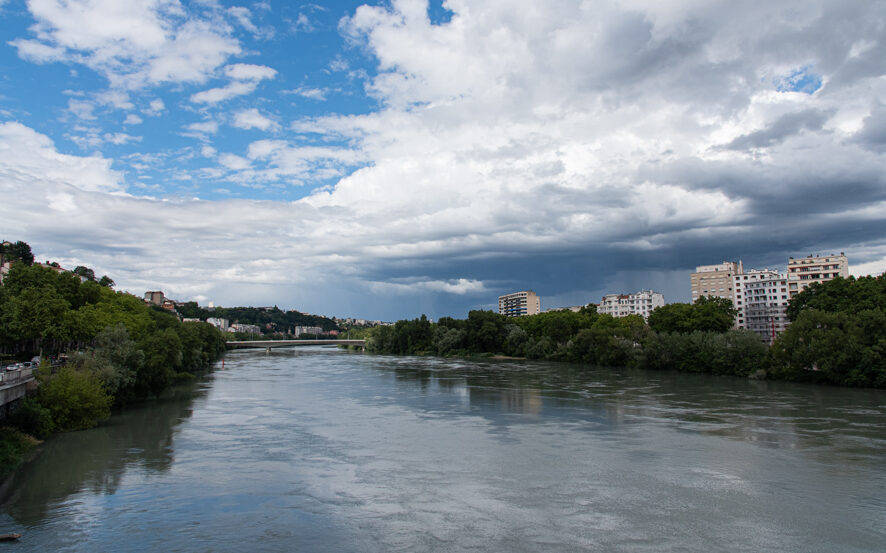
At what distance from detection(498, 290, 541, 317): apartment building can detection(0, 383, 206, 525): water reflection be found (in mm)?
140551

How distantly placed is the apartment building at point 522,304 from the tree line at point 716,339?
7440 centimetres

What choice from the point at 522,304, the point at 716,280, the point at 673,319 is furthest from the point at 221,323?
the point at 673,319

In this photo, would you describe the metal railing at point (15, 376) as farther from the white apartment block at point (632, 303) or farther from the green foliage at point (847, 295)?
the white apartment block at point (632, 303)

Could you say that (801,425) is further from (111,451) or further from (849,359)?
(111,451)

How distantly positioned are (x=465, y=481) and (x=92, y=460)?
1126 centimetres

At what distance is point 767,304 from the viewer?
285ft

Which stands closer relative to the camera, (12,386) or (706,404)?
(12,386)

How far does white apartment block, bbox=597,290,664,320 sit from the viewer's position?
374 feet

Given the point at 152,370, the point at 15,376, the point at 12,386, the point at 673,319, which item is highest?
the point at 673,319

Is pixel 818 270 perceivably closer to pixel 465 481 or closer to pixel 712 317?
pixel 712 317

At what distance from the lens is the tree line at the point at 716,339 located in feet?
115

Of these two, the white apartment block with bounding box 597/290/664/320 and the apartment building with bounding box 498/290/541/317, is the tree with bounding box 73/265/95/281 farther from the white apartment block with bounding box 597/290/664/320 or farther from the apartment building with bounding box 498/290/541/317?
the apartment building with bounding box 498/290/541/317

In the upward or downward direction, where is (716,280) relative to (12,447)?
upward

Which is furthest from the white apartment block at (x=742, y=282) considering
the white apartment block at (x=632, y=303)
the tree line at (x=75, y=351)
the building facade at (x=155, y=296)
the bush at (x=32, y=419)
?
the building facade at (x=155, y=296)
